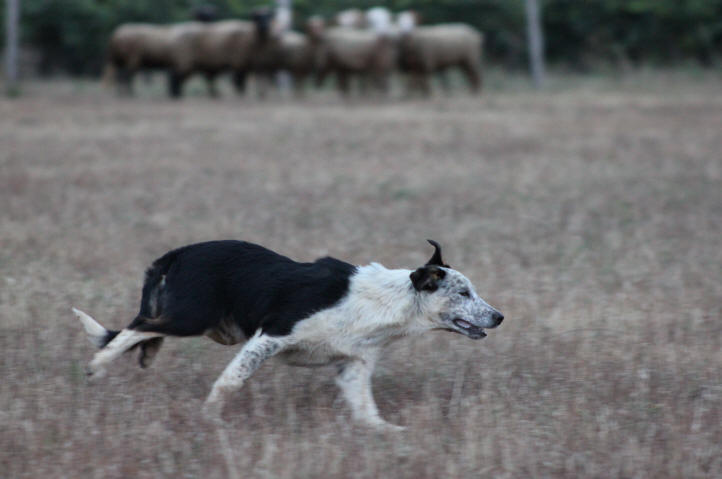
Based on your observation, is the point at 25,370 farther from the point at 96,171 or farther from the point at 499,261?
the point at 96,171

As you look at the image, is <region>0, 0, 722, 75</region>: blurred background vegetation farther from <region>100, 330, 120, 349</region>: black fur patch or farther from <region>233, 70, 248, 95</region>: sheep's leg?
<region>100, 330, 120, 349</region>: black fur patch

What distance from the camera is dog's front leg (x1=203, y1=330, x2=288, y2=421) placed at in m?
5.07

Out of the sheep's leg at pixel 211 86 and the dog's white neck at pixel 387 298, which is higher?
the dog's white neck at pixel 387 298

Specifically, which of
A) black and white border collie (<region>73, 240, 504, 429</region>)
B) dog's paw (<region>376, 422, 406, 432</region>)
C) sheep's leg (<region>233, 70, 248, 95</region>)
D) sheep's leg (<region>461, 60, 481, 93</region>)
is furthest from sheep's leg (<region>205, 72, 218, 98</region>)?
dog's paw (<region>376, 422, 406, 432</region>)

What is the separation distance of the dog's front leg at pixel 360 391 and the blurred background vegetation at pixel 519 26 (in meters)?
28.5

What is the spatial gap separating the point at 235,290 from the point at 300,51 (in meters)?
20.5

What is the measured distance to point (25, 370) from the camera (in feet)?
18.5

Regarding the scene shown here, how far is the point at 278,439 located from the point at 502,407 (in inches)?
45.4

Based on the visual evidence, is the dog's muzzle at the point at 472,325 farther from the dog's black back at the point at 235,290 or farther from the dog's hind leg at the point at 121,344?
the dog's hind leg at the point at 121,344

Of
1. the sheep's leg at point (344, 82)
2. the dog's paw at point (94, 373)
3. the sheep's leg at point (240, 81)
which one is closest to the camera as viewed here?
the dog's paw at point (94, 373)

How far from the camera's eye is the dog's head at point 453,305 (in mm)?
5219

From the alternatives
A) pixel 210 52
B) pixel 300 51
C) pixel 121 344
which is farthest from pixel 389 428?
pixel 210 52

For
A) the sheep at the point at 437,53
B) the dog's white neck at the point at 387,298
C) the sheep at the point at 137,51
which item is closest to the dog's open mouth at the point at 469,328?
the dog's white neck at the point at 387,298

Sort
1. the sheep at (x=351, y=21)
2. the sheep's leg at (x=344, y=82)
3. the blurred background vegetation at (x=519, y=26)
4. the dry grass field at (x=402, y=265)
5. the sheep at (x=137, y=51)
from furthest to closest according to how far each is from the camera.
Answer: the blurred background vegetation at (x=519, y=26)
the sheep at (x=351, y=21)
the sheep at (x=137, y=51)
the sheep's leg at (x=344, y=82)
the dry grass field at (x=402, y=265)
